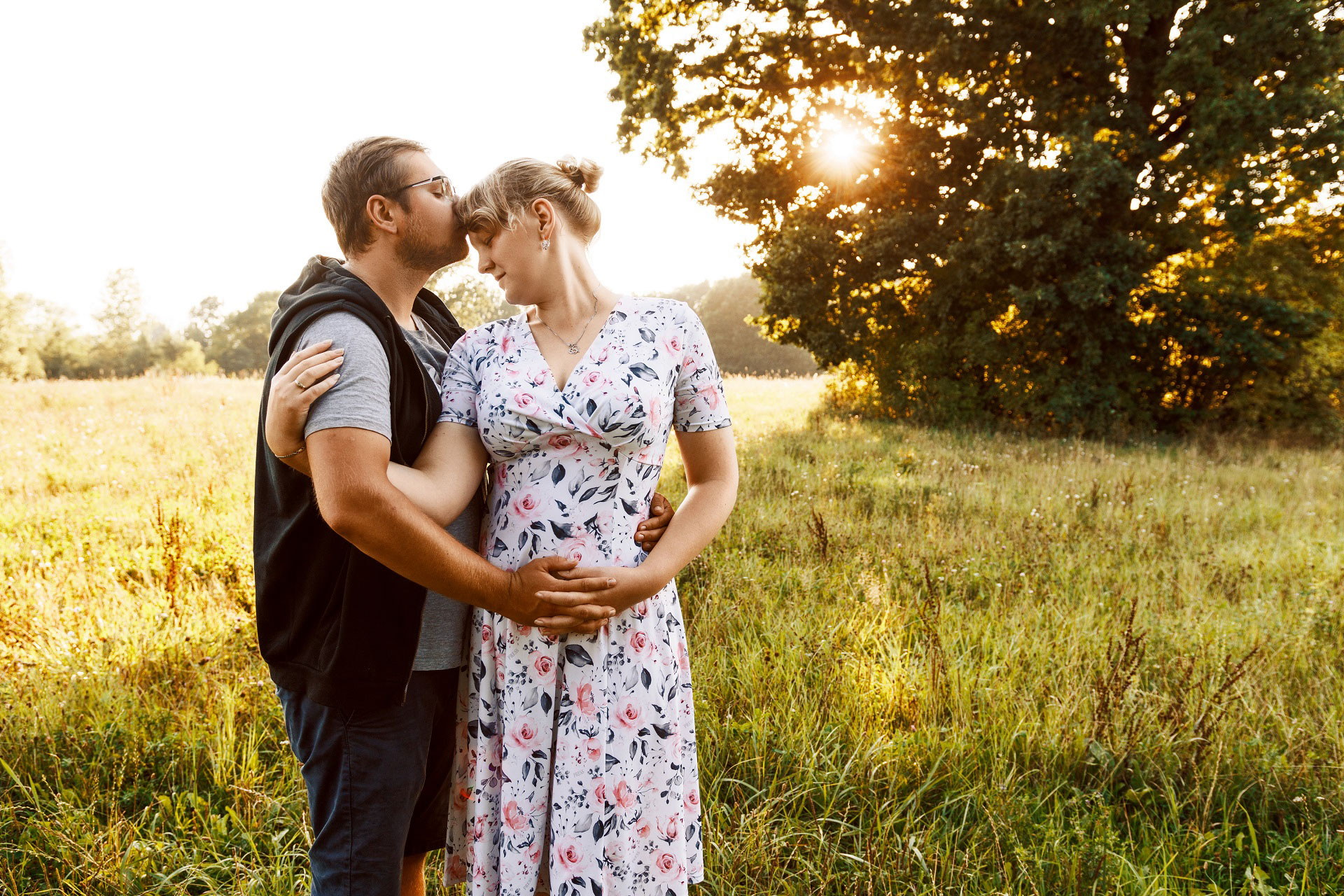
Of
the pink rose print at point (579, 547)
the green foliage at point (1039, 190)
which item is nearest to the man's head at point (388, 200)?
the pink rose print at point (579, 547)

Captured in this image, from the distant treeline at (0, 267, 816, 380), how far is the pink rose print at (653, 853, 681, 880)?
45074 millimetres

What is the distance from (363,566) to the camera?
1.61 metres

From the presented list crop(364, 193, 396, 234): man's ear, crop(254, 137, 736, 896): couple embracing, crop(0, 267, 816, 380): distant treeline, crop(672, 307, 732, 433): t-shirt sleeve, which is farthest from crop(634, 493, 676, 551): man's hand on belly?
crop(0, 267, 816, 380): distant treeline

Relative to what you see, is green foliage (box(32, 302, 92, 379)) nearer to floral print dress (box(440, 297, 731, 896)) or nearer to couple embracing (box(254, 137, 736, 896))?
couple embracing (box(254, 137, 736, 896))

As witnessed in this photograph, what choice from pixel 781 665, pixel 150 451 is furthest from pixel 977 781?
pixel 150 451

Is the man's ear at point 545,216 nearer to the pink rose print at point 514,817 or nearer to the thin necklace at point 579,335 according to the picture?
the thin necklace at point 579,335

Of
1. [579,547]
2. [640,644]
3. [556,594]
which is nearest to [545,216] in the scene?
[579,547]

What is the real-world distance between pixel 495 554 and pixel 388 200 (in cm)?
98

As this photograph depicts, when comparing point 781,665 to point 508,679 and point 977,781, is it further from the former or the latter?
point 508,679

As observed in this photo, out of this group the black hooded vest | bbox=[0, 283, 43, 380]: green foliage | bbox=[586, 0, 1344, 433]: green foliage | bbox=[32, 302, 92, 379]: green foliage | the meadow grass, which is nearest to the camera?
the black hooded vest

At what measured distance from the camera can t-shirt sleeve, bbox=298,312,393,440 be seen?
1.44 m

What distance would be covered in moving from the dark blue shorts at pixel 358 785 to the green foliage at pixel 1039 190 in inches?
464

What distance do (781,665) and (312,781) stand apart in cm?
223

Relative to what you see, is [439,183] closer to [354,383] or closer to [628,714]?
[354,383]
